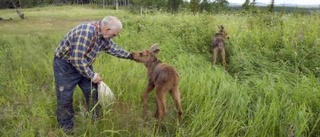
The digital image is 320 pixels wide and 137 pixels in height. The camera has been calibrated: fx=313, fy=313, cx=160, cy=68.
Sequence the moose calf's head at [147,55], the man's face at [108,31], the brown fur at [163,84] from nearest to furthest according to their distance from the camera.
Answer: the brown fur at [163,84], the man's face at [108,31], the moose calf's head at [147,55]

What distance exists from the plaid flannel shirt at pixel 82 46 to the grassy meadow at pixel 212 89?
59cm

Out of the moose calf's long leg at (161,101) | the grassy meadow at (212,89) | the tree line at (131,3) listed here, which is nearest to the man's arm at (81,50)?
the grassy meadow at (212,89)

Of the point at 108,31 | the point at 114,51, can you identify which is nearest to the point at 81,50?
the point at 108,31

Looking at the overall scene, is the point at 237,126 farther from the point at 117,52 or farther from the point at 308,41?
the point at 308,41

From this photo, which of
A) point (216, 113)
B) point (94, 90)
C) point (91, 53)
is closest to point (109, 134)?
point (94, 90)

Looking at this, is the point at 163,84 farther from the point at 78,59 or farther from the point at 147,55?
the point at 78,59

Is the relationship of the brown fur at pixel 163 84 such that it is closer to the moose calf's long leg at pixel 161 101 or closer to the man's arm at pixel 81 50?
the moose calf's long leg at pixel 161 101

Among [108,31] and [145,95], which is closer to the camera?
[108,31]

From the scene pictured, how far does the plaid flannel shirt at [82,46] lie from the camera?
375 cm

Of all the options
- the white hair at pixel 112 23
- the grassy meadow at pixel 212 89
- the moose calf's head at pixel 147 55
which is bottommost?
the grassy meadow at pixel 212 89

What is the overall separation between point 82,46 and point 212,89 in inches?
80.0

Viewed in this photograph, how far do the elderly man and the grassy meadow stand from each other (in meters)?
0.24

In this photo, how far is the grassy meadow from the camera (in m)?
3.77

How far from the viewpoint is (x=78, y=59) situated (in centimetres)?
373
